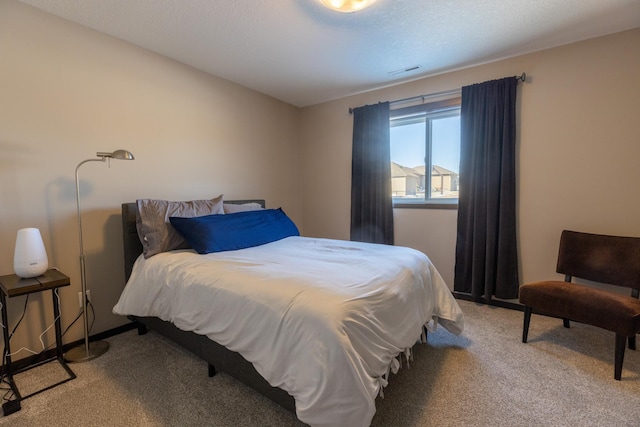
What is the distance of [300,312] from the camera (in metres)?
1.22

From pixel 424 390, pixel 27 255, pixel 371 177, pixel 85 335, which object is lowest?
pixel 424 390

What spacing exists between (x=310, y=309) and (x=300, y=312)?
5 centimetres

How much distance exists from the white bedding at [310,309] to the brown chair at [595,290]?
67cm

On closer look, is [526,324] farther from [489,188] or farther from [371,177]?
[371,177]

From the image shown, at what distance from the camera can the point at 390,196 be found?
11.4 ft

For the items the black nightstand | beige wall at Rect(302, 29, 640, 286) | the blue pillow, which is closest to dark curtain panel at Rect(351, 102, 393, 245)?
beige wall at Rect(302, 29, 640, 286)

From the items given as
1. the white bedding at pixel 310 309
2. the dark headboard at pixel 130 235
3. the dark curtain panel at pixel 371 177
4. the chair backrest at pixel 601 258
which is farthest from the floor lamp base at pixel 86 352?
the chair backrest at pixel 601 258

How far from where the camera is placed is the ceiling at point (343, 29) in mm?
1989

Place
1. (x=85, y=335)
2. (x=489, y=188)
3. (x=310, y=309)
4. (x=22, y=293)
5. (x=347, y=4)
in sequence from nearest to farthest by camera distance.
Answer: (x=310, y=309) → (x=22, y=293) → (x=347, y=4) → (x=85, y=335) → (x=489, y=188)

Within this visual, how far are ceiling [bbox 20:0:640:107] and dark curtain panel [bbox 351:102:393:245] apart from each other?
1.99 feet

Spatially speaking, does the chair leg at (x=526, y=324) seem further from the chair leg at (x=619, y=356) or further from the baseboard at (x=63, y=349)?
the baseboard at (x=63, y=349)

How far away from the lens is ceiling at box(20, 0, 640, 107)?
78.3 inches

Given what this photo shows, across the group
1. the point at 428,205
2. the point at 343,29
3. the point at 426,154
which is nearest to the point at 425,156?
the point at 426,154

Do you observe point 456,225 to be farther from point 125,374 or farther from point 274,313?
point 125,374
